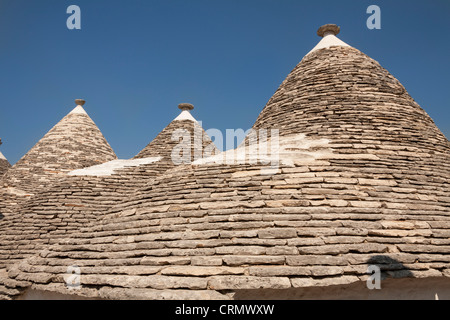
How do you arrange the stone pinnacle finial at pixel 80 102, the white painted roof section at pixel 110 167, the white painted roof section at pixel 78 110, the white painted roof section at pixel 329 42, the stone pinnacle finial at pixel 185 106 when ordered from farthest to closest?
the stone pinnacle finial at pixel 80 102
the white painted roof section at pixel 78 110
the stone pinnacle finial at pixel 185 106
the white painted roof section at pixel 110 167
the white painted roof section at pixel 329 42

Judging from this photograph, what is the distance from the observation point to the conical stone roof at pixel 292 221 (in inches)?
105

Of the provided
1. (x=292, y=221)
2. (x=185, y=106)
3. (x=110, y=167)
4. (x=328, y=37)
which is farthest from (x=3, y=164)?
(x=292, y=221)

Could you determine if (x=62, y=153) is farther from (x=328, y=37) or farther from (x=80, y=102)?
(x=328, y=37)

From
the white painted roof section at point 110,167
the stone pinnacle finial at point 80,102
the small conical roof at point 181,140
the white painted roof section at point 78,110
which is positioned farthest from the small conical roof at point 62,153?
the small conical roof at point 181,140

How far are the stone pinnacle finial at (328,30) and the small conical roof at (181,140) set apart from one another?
512 centimetres

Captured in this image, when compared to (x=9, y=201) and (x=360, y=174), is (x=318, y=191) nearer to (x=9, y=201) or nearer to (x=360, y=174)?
(x=360, y=174)

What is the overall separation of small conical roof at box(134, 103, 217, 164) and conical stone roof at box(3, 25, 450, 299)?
12.9ft

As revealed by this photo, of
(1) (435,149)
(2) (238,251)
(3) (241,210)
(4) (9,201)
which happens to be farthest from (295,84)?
(4) (9,201)

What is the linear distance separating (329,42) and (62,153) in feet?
31.5

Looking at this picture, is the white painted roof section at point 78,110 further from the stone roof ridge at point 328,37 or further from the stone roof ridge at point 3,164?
the stone roof ridge at point 328,37

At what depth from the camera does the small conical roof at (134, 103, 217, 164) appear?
889 centimetres

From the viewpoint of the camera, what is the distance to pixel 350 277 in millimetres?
2564

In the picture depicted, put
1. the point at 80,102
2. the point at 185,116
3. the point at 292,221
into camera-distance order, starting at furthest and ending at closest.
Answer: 1. the point at 80,102
2. the point at 185,116
3. the point at 292,221

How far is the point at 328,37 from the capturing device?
7.58 meters
